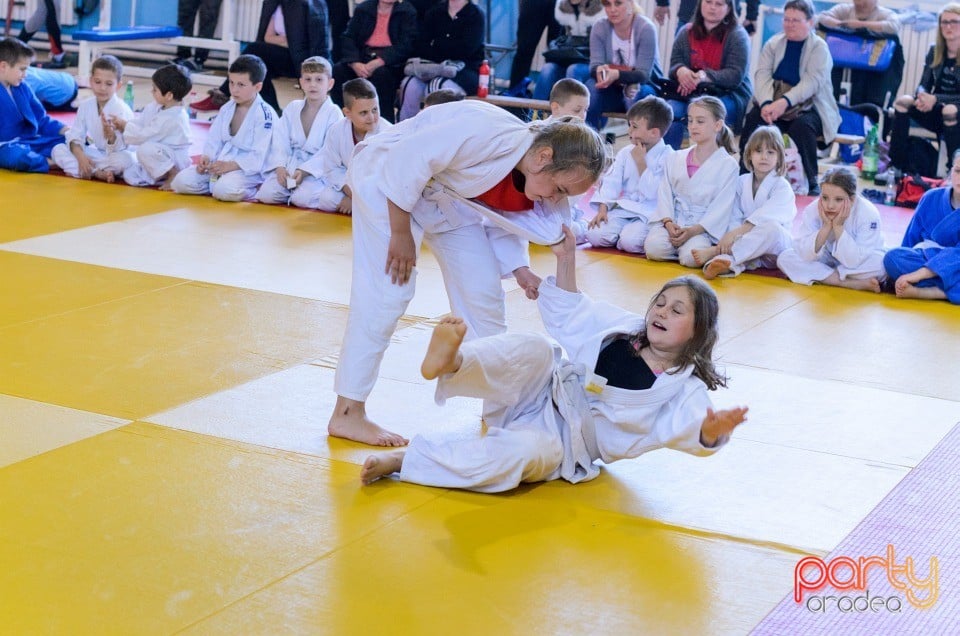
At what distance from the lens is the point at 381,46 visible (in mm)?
10203

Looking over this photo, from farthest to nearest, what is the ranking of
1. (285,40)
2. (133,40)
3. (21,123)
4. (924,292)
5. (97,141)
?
(133,40), (285,40), (21,123), (97,141), (924,292)

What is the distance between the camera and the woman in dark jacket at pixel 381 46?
32.9 ft

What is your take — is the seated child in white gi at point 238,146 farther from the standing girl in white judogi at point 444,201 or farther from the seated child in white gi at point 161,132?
the standing girl in white judogi at point 444,201

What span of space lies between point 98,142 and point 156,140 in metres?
0.45

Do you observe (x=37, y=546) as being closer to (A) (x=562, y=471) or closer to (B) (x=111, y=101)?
(A) (x=562, y=471)

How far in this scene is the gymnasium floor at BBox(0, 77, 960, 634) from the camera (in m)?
2.60

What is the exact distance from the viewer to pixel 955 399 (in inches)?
170

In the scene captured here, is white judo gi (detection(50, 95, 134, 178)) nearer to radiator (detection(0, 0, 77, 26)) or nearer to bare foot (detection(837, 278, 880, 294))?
bare foot (detection(837, 278, 880, 294))

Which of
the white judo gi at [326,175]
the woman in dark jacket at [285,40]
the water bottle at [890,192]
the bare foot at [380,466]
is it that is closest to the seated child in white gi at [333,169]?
the white judo gi at [326,175]

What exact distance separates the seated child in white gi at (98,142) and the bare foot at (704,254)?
12.8 feet

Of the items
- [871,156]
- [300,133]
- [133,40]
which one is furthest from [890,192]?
[133,40]

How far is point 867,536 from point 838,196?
3.25m

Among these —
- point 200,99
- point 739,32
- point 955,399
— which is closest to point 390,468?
point 955,399

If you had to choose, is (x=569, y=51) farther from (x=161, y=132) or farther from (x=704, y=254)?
(x=704, y=254)
